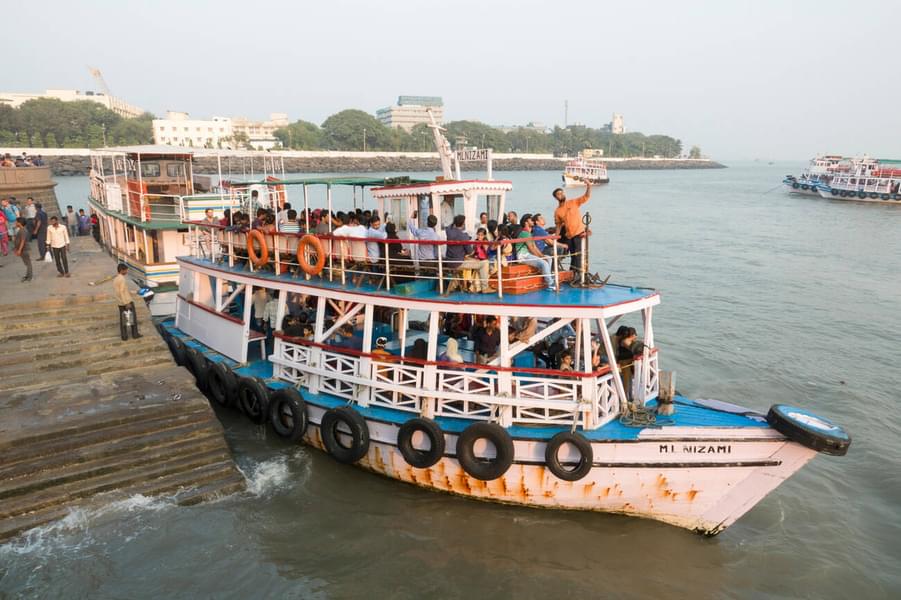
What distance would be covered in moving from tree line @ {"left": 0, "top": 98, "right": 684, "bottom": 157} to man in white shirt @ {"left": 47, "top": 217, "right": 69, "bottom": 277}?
27.6 m

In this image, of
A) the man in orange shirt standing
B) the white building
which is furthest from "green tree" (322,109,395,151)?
the man in orange shirt standing

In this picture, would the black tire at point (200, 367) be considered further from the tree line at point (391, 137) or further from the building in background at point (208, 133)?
the tree line at point (391, 137)

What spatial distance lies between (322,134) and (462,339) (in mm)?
133580

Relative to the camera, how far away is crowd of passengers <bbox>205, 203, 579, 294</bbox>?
29.1 feet

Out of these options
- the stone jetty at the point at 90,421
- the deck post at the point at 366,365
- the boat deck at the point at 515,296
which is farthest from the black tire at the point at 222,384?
the deck post at the point at 366,365

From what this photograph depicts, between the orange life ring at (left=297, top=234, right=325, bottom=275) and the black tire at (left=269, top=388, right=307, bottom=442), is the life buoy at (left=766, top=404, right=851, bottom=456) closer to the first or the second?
the black tire at (left=269, top=388, right=307, bottom=442)

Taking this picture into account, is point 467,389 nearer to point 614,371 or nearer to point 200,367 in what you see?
point 614,371

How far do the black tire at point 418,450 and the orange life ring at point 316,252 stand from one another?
10.0 feet

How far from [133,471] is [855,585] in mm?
10030

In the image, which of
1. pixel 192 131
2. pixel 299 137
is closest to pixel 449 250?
pixel 299 137

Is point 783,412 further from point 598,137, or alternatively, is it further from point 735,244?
point 598,137

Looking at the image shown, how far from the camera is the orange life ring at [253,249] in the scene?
10859 millimetres

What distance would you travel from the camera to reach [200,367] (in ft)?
39.3

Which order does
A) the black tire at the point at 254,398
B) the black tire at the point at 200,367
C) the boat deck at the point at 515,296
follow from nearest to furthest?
the boat deck at the point at 515,296
the black tire at the point at 254,398
the black tire at the point at 200,367
